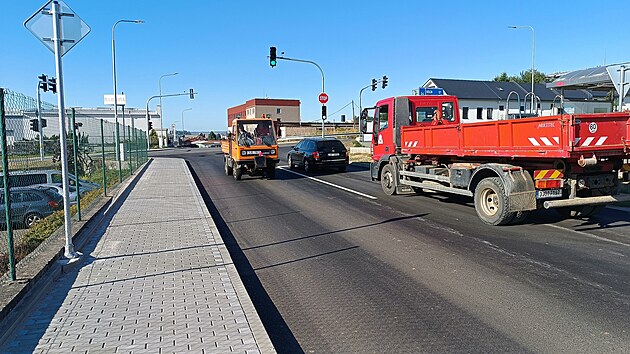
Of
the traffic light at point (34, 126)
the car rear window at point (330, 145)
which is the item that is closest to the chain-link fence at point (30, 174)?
the traffic light at point (34, 126)

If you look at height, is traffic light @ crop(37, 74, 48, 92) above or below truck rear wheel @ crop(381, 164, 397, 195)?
above

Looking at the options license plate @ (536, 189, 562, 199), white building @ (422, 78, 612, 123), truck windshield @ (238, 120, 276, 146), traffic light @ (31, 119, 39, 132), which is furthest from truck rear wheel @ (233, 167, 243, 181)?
white building @ (422, 78, 612, 123)

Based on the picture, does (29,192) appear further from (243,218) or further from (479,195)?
(479,195)

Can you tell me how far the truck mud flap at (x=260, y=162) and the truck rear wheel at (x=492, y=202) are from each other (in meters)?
10.2

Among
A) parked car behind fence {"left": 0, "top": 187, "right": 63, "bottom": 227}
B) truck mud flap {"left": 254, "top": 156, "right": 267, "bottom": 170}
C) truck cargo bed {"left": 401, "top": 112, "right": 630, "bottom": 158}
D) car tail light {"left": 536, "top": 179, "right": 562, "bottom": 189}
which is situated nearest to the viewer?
truck cargo bed {"left": 401, "top": 112, "right": 630, "bottom": 158}

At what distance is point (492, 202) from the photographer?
8.98 m

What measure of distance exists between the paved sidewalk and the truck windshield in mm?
10312

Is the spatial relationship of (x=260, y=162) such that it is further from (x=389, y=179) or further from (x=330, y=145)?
(x=389, y=179)

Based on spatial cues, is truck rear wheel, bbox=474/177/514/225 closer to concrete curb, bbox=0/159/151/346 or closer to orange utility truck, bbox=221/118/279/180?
concrete curb, bbox=0/159/151/346

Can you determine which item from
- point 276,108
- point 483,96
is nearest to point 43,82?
point 483,96

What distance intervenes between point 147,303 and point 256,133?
46.3 feet

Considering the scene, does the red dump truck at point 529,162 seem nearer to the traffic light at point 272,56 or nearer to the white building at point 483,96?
the traffic light at point 272,56

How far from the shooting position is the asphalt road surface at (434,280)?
411 centimetres

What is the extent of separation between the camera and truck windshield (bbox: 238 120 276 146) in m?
18.1
